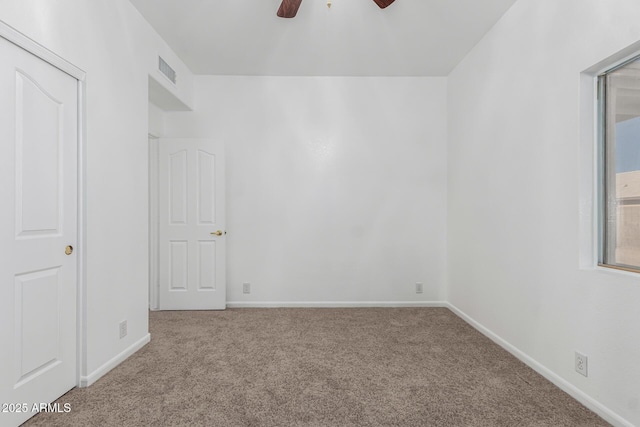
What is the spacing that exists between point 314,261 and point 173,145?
7.19 feet

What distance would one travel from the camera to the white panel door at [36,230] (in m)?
1.82

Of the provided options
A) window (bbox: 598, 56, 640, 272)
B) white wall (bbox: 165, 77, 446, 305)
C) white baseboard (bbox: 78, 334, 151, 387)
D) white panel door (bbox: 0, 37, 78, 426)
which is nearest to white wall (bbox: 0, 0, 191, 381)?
white baseboard (bbox: 78, 334, 151, 387)

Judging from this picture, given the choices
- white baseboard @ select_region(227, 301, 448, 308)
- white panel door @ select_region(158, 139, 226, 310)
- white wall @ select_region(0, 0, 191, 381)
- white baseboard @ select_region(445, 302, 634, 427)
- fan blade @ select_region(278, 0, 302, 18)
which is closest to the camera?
white baseboard @ select_region(445, 302, 634, 427)

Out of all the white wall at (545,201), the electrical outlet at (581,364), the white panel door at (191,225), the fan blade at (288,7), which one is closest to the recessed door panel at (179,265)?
the white panel door at (191,225)

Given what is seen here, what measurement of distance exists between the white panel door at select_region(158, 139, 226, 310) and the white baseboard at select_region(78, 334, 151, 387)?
1086 mm

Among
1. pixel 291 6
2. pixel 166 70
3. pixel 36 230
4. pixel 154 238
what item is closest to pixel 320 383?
pixel 36 230

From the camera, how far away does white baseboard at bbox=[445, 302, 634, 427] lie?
1.92m

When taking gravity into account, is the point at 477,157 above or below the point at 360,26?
below

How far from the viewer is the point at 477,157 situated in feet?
11.7

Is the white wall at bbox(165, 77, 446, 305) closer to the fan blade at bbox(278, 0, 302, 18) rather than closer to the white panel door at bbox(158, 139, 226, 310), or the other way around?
the white panel door at bbox(158, 139, 226, 310)

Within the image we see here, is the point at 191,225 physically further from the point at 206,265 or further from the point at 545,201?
the point at 545,201

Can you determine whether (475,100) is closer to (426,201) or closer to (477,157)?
(477,157)

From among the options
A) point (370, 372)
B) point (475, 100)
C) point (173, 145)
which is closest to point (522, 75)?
point (475, 100)

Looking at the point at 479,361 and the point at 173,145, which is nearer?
the point at 479,361
